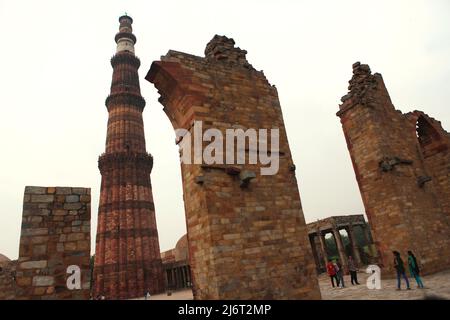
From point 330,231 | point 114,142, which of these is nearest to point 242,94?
point 330,231

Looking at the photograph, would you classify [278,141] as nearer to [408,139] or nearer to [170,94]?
[170,94]

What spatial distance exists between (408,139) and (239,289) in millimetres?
9813

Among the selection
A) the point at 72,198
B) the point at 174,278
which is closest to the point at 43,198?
the point at 72,198

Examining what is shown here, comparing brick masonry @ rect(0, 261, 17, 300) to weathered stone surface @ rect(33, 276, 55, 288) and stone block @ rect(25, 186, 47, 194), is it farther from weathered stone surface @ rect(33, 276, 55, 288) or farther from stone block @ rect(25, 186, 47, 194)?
stone block @ rect(25, 186, 47, 194)

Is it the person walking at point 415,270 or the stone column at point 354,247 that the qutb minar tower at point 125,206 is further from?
the person walking at point 415,270

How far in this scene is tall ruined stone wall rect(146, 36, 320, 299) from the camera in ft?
18.2

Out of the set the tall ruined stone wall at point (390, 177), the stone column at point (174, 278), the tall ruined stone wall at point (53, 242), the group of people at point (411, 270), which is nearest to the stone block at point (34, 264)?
the tall ruined stone wall at point (53, 242)

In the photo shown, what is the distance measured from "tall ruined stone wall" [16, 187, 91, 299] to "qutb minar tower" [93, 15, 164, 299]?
48.9ft

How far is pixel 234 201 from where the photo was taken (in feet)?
19.9

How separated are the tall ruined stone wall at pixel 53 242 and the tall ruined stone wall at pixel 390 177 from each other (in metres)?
9.10

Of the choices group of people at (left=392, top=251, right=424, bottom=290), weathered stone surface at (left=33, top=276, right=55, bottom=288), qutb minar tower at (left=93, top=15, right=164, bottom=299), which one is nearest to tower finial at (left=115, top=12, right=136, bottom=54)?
qutb minar tower at (left=93, top=15, right=164, bottom=299)

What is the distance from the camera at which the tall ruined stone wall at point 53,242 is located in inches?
225

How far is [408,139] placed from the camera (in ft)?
37.7

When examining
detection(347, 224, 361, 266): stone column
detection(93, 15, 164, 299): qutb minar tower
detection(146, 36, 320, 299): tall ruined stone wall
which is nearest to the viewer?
detection(146, 36, 320, 299): tall ruined stone wall
